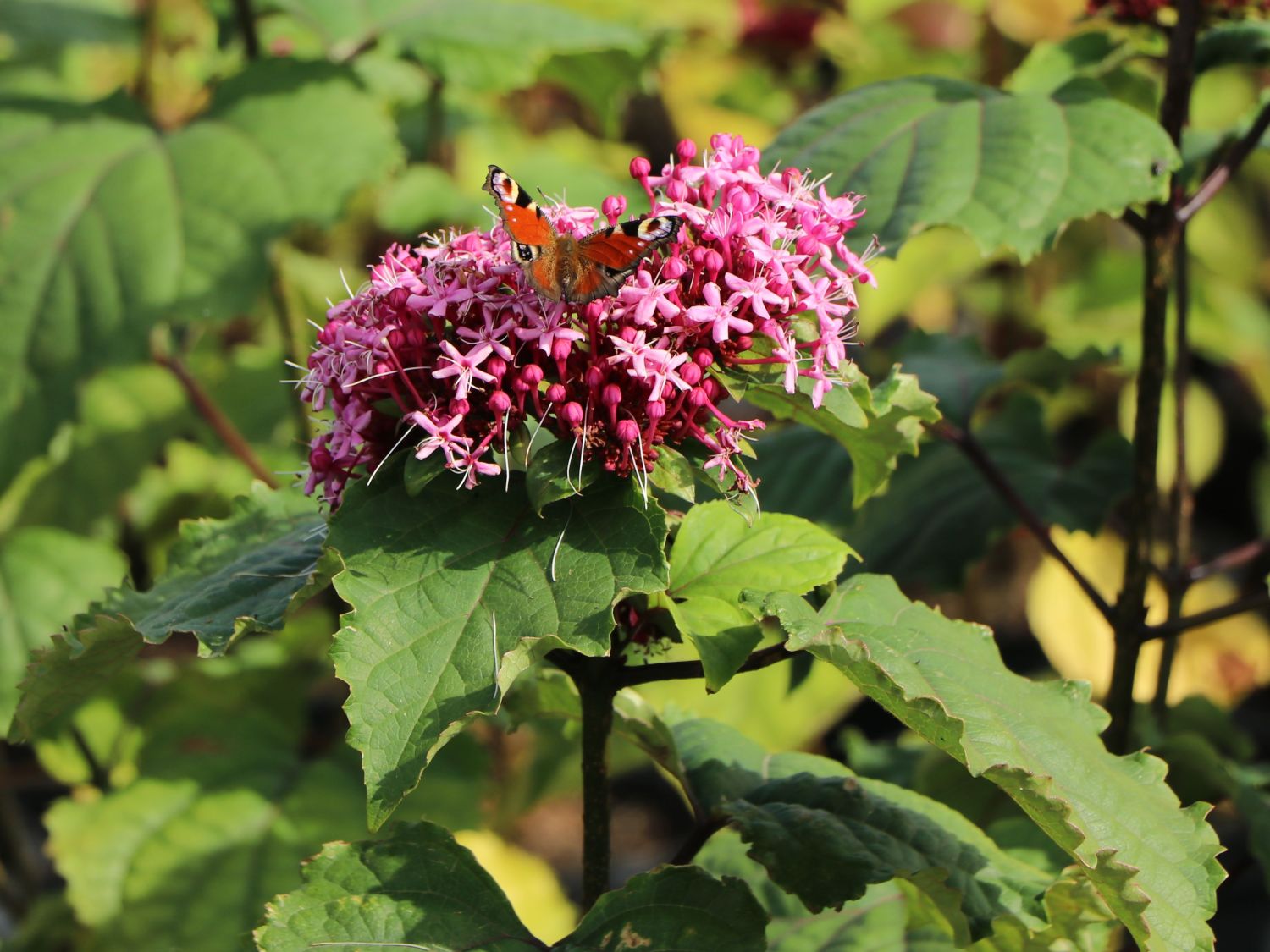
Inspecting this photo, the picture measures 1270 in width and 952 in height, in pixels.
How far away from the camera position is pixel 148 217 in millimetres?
1756

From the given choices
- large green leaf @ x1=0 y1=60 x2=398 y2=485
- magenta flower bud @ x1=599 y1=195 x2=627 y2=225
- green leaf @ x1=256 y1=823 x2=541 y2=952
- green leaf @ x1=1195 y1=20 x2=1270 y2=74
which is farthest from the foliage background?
magenta flower bud @ x1=599 y1=195 x2=627 y2=225

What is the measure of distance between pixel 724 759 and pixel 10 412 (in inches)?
41.4

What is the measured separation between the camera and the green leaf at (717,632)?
36.7 inches

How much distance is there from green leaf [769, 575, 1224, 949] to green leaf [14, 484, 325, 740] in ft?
1.28

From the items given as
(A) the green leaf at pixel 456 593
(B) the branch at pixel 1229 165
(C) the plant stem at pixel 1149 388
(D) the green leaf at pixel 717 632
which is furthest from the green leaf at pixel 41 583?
(B) the branch at pixel 1229 165

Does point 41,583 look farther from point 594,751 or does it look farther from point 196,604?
point 594,751

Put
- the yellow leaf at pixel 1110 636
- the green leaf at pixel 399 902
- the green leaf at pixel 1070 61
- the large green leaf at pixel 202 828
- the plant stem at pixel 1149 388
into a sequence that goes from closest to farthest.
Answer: the green leaf at pixel 399 902 → the plant stem at pixel 1149 388 → the green leaf at pixel 1070 61 → the large green leaf at pixel 202 828 → the yellow leaf at pixel 1110 636

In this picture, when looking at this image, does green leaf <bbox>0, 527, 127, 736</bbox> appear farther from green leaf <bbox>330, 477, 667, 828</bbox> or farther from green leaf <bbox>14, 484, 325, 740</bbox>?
green leaf <bbox>330, 477, 667, 828</bbox>

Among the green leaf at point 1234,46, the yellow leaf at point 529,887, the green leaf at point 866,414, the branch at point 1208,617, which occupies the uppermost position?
the green leaf at point 1234,46

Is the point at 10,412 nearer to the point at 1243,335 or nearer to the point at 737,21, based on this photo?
the point at 737,21

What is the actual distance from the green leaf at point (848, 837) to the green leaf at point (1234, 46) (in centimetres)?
91

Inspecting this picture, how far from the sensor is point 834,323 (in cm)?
100

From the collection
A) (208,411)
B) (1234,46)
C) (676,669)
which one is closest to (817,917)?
(676,669)

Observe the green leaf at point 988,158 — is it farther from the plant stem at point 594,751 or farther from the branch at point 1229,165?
the plant stem at point 594,751
